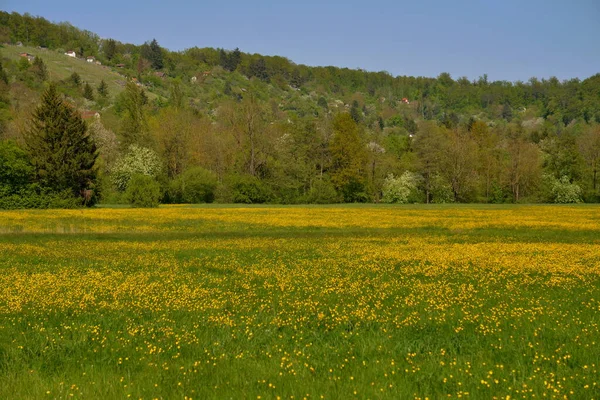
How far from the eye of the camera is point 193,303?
37.6ft

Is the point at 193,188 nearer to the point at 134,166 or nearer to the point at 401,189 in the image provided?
the point at 134,166

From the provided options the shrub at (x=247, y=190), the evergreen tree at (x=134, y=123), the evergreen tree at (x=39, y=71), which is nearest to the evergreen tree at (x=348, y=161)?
the shrub at (x=247, y=190)

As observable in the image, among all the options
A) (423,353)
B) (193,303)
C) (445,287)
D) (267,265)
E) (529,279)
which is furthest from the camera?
(267,265)

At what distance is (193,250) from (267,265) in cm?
683

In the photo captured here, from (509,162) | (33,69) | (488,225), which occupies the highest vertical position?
(33,69)

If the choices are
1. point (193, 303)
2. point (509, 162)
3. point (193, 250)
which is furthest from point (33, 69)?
A: point (193, 303)

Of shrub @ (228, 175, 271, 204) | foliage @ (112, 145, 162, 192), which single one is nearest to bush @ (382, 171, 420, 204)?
shrub @ (228, 175, 271, 204)

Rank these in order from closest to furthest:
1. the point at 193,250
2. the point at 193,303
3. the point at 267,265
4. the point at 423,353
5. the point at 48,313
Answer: the point at 423,353
the point at 48,313
the point at 193,303
the point at 267,265
the point at 193,250

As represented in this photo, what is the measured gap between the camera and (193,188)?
77.5m

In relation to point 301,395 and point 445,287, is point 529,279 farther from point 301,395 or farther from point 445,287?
point 301,395

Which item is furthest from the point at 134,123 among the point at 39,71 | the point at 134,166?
the point at 39,71

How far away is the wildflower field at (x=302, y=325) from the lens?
665 centimetres

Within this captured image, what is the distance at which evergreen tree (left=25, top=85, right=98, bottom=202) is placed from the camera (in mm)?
57375

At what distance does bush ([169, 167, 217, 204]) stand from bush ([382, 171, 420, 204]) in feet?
106
